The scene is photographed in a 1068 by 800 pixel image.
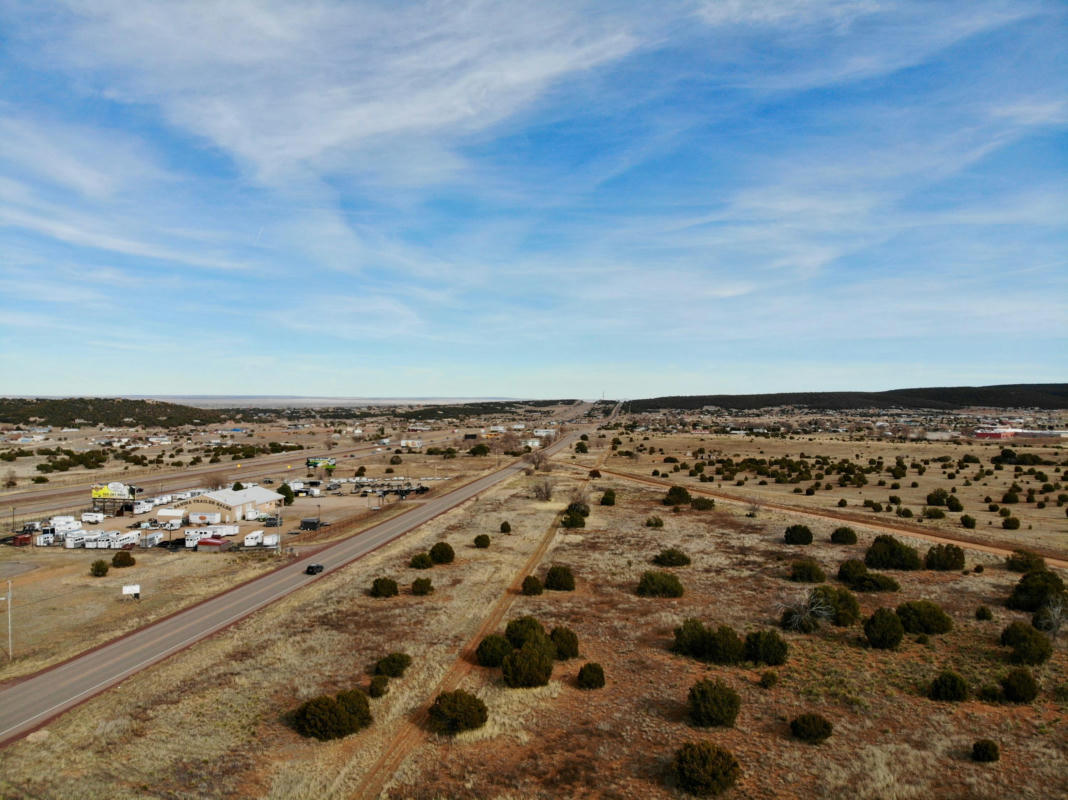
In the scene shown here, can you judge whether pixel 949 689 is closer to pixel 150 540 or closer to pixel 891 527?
pixel 891 527

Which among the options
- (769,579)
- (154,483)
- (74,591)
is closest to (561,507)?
(769,579)

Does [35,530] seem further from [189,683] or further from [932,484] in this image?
[932,484]

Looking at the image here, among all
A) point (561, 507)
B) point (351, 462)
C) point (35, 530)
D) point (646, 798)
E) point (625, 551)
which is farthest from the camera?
point (351, 462)

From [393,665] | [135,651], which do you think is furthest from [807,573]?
[135,651]

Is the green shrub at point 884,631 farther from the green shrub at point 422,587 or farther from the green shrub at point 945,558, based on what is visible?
the green shrub at point 422,587

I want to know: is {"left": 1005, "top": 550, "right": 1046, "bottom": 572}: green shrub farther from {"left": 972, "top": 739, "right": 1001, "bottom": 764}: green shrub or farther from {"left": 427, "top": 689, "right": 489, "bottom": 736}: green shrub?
{"left": 427, "top": 689, "right": 489, "bottom": 736}: green shrub

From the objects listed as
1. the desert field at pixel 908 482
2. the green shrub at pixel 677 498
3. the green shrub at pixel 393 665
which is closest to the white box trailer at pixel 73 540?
the green shrub at pixel 393 665
